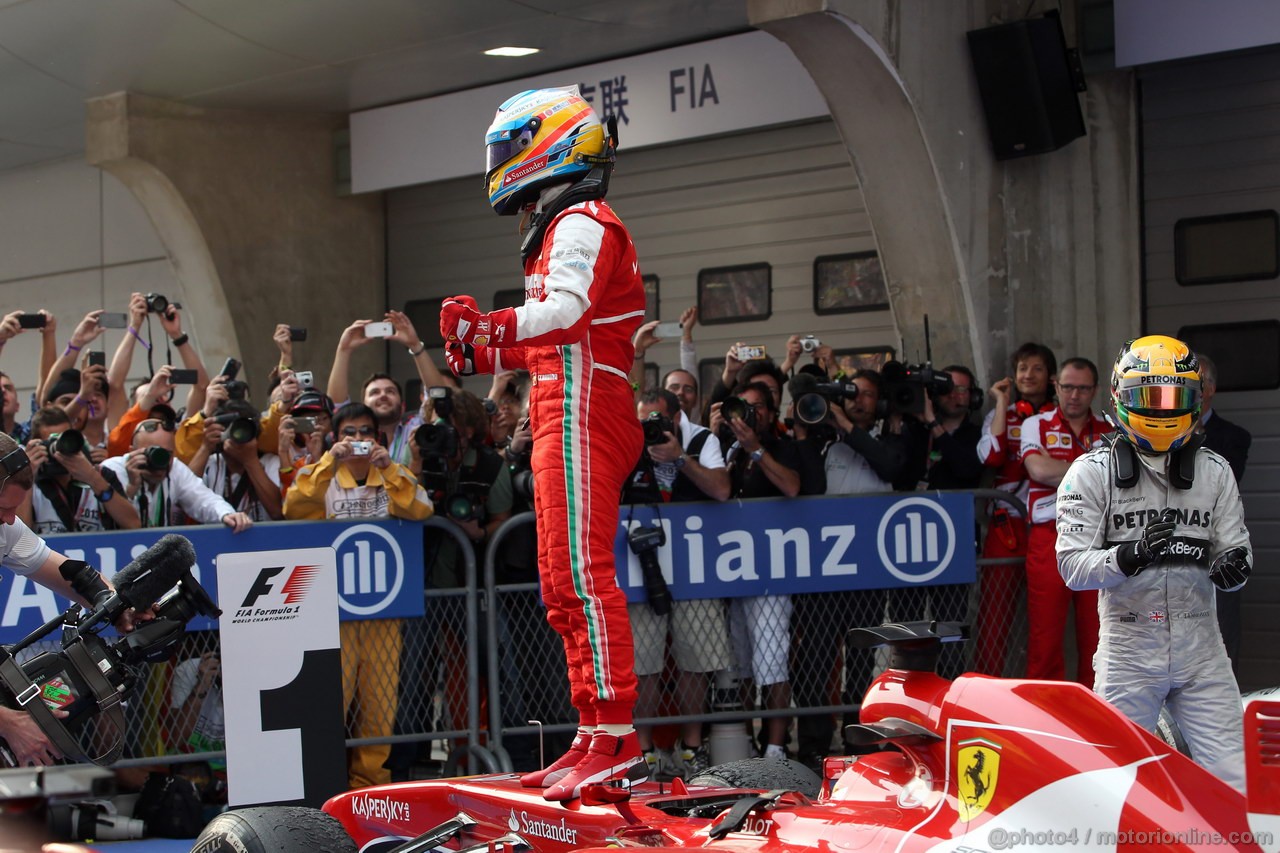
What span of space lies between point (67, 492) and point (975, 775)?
502cm

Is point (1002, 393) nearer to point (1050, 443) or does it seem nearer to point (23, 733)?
point (1050, 443)

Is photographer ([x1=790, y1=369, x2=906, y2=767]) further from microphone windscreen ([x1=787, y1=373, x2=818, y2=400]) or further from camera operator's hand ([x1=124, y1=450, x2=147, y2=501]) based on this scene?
camera operator's hand ([x1=124, y1=450, x2=147, y2=501])

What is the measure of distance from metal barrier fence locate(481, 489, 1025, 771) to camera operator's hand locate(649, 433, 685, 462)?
651 millimetres

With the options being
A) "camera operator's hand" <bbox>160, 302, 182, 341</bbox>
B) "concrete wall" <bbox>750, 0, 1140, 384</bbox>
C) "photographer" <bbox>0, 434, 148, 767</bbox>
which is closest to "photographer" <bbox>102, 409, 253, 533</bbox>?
"camera operator's hand" <bbox>160, 302, 182, 341</bbox>

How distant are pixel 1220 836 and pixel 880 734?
2.52 feet

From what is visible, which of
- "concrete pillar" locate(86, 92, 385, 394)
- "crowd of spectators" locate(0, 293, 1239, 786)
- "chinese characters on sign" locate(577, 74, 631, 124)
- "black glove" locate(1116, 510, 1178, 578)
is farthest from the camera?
"concrete pillar" locate(86, 92, 385, 394)

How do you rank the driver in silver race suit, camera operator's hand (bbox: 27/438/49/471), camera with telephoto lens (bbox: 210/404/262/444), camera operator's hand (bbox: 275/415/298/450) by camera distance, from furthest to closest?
camera operator's hand (bbox: 275/415/298/450) → camera with telephoto lens (bbox: 210/404/262/444) → camera operator's hand (bbox: 27/438/49/471) → the driver in silver race suit

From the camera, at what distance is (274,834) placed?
12.8 feet

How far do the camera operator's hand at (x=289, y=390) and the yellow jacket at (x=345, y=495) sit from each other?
3.48ft

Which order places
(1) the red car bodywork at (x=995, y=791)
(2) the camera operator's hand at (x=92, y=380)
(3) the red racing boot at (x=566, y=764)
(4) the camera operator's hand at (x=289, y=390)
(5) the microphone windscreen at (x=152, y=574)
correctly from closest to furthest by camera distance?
(1) the red car bodywork at (x=995, y=791)
(5) the microphone windscreen at (x=152, y=574)
(3) the red racing boot at (x=566, y=764)
(2) the camera operator's hand at (x=92, y=380)
(4) the camera operator's hand at (x=289, y=390)

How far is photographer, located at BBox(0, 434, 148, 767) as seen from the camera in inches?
141

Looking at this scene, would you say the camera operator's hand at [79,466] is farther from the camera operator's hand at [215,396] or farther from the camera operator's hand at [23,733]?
the camera operator's hand at [23,733]

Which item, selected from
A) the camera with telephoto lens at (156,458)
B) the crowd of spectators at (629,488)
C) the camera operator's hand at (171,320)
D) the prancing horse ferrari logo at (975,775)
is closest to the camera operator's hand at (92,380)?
the crowd of spectators at (629,488)

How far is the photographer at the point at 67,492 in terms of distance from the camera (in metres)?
6.38
